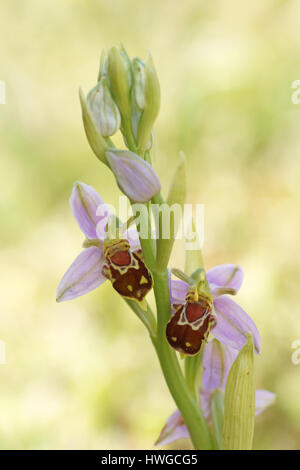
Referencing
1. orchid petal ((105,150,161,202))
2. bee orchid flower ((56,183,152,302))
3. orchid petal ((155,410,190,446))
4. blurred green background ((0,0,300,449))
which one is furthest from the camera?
blurred green background ((0,0,300,449))

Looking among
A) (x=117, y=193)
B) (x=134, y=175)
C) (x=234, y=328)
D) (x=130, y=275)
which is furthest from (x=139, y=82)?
(x=117, y=193)

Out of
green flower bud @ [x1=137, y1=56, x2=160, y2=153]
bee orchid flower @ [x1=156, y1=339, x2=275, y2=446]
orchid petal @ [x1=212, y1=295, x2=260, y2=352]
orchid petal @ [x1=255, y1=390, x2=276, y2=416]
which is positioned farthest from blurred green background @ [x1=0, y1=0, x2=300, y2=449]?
green flower bud @ [x1=137, y1=56, x2=160, y2=153]

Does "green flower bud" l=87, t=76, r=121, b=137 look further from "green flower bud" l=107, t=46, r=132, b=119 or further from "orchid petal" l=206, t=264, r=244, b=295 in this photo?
"orchid petal" l=206, t=264, r=244, b=295

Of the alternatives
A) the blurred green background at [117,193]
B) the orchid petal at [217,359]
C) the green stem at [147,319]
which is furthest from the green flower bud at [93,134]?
the blurred green background at [117,193]

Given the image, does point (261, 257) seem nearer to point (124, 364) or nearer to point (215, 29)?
point (124, 364)

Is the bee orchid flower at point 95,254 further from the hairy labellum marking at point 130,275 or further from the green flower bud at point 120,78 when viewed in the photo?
the green flower bud at point 120,78
